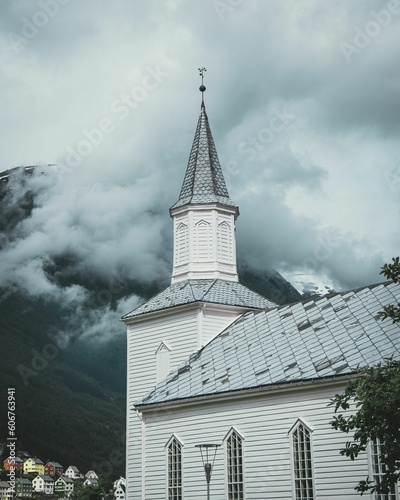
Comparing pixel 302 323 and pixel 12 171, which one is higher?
pixel 12 171

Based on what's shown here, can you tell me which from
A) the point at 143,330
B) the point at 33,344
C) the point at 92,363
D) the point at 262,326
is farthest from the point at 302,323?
the point at 92,363

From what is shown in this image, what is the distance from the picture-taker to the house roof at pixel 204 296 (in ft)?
114

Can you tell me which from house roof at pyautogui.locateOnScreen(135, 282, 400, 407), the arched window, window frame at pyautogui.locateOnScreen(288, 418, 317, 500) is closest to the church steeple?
the arched window

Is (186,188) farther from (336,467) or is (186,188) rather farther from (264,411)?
(336,467)

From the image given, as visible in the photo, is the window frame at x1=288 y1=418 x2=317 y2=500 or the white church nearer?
the window frame at x1=288 y1=418 x2=317 y2=500

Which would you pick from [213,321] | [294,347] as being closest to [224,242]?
[213,321]

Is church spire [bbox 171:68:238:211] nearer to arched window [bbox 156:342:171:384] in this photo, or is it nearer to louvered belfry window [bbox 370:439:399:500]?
arched window [bbox 156:342:171:384]

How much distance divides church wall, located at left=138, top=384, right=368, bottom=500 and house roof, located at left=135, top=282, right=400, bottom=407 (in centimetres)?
69

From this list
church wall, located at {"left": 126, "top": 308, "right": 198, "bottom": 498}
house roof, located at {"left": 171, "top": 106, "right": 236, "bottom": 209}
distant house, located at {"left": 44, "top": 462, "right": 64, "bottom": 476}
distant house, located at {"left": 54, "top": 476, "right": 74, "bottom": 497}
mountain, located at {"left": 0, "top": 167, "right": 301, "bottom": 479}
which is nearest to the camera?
church wall, located at {"left": 126, "top": 308, "right": 198, "bottom": 498}

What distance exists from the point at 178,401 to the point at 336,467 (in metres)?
7.49

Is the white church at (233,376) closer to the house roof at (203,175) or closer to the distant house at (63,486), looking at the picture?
the house roof at (203,175)

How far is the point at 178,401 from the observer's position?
29.3 m

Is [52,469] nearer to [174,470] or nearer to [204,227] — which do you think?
[204,227]

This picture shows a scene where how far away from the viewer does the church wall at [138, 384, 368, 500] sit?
2439 cm
